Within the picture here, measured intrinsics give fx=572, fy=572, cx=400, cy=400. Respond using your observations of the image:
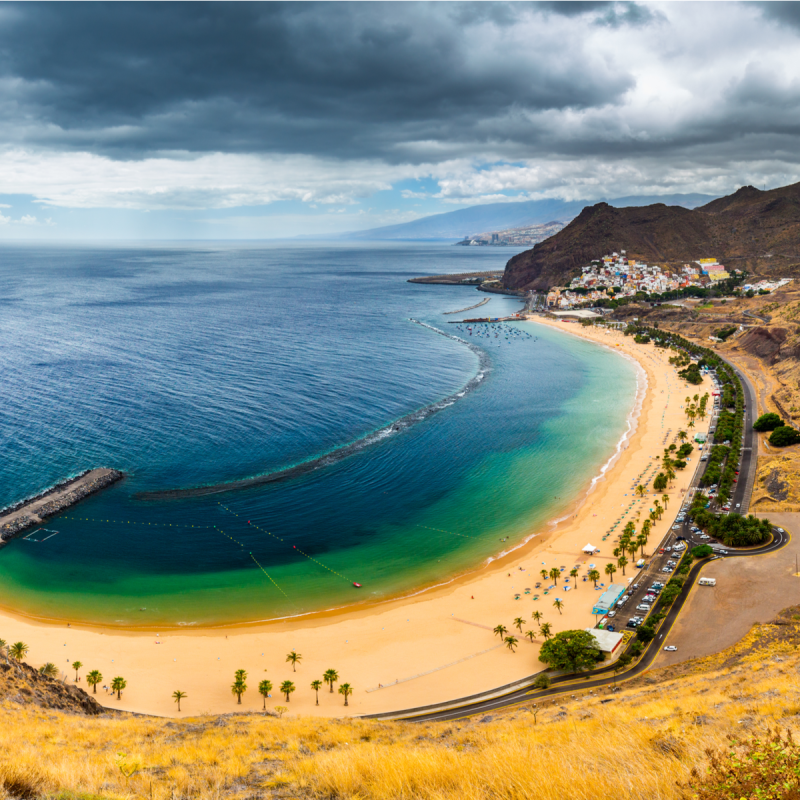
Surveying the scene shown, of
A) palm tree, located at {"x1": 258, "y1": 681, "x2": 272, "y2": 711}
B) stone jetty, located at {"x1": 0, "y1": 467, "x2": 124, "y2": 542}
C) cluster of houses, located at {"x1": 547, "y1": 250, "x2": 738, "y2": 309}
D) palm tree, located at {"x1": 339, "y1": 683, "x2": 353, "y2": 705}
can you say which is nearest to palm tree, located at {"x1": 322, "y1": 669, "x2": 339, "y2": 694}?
palm tree, located at {"x1": 339, "y1": 683, "x2": 353, "y2": 705}

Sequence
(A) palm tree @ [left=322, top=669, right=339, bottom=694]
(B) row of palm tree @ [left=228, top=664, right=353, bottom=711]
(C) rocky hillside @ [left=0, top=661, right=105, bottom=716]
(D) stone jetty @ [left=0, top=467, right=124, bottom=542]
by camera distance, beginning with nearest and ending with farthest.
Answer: (C) rocky hillside @ [left=0, top=661, right=105, bottom=716]
(B) row of palm tree @ [left=228, top=664, right=353, bottom=711]
(A) palm tree @ [left=322, top=669, right=339, bottom=694]
(D) stone jetty @ [left=0, top=467, right=124, bottom=542]

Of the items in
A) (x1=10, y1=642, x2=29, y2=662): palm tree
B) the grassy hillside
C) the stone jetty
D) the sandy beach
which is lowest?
the sandy beach

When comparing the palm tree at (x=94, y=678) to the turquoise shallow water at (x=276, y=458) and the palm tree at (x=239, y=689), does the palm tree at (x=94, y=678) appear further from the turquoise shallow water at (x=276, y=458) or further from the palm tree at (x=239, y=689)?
the palm tree at (x=239, y=689)

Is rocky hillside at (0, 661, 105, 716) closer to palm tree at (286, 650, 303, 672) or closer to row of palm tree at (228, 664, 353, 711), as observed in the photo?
row of palm tree at (228, 664, 353, 711)

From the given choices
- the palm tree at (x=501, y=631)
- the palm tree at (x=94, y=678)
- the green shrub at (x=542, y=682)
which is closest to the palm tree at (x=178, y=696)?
the palm tree at (x=94, y=678)

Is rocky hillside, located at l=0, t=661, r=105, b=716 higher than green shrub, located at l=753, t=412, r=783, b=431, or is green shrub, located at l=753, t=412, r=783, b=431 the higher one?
green shrub, located at l=753, t=412, r=783, b=431

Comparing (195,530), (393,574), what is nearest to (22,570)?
(195,530)

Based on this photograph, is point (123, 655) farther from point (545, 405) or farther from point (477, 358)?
point (477, 358)
